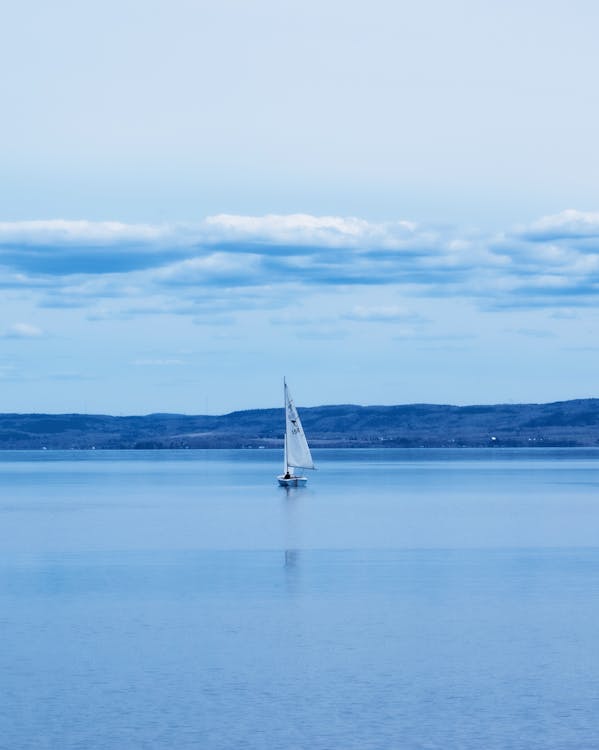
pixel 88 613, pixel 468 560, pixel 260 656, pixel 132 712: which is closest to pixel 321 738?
pixel 132 712

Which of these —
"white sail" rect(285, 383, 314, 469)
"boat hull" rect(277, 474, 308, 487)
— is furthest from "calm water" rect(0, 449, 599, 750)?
"boat hull" rect(277, 474, 308, 487)

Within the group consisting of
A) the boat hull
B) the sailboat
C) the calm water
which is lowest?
the calm water

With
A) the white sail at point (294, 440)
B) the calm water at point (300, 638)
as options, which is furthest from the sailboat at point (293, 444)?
the calm water at point (300, 638)

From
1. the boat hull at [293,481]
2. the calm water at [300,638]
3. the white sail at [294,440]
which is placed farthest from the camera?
the boat hull at [293,481]

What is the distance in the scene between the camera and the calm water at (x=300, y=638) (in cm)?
2547

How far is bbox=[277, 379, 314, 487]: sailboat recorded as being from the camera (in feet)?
360

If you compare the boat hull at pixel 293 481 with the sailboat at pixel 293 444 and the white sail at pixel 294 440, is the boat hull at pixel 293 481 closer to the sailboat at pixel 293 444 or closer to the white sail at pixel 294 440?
the sailboat at pixel 293 444

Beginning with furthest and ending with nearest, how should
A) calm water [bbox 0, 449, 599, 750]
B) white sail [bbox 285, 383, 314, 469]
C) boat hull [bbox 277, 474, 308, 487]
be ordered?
boat hull [bbox 277, 474, 308, 487]
white sail [bbox 285, 383, 314, 469]
calm water [bbox 0, 449, 599, 750]

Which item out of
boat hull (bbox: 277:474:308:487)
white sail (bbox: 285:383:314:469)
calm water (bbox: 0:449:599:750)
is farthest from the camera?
boat hull (bbox: 277:474:308:487)

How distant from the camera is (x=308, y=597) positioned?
43.7 metres

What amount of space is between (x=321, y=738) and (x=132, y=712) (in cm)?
422

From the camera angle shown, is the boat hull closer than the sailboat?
No

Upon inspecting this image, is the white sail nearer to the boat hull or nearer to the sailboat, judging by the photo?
the sailboat

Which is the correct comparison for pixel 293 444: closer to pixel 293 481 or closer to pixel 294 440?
pixel 294 440
